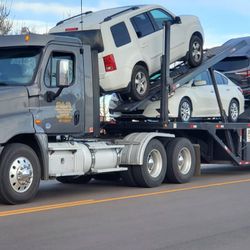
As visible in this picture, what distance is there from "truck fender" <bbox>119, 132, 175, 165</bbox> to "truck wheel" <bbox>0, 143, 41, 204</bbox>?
102 inches

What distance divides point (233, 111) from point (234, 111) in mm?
52

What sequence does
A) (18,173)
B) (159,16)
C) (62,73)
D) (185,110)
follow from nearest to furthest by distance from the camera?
(18,173)
(62,73)
(159,16)
(185,110)

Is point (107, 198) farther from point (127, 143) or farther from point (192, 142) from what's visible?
point (192, 142)

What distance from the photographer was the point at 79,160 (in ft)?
35.4

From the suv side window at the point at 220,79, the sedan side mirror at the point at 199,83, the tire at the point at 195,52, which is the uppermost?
the tire at the point at 195,52

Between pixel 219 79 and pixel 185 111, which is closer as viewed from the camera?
pixel 185 111

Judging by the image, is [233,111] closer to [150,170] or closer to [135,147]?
[150,170]

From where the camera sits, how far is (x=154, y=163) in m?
12.6

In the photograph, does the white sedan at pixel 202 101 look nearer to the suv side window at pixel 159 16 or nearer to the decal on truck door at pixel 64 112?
the suv side window at pixel 159 16

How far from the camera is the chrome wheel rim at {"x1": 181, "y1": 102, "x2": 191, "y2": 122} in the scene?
1360cm

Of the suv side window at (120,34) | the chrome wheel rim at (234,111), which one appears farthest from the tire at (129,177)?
the chrome wheel rim at (234,111)

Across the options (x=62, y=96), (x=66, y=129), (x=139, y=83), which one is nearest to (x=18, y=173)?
(x=66, y=129)

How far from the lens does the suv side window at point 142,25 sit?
1243 centimetres

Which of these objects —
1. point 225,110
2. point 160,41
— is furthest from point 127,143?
point 225,110
